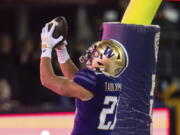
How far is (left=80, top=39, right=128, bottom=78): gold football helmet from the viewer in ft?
20.5

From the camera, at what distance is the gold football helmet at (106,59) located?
6.25 m

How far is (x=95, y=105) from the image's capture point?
610 centimetres

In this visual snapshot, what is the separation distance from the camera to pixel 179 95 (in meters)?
11.7

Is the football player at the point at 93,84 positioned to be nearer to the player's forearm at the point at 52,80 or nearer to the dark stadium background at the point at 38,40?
the player's forearm at the point at 52,80

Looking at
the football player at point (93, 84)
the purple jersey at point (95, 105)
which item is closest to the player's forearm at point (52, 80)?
the football player at point (93, 84)

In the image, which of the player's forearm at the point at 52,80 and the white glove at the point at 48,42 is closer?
the player's forearm at the point at 52,80

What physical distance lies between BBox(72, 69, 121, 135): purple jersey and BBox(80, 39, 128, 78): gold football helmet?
10 centimetres

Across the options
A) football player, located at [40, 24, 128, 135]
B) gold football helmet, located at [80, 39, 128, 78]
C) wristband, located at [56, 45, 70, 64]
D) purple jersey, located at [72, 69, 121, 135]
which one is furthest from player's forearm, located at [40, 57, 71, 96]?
wristband, located at [56, 45, 70, 64]

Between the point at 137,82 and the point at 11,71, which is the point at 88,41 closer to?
the point at 11,71

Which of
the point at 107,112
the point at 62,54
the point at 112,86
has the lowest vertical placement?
the point at 107,112

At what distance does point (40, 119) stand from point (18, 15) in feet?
16.8

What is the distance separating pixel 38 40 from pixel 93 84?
4.60 metres

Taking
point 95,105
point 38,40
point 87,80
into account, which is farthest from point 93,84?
point 38,40

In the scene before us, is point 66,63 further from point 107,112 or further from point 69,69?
point 107,112
